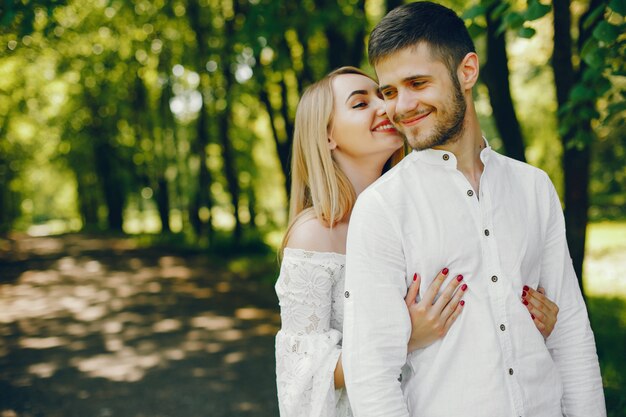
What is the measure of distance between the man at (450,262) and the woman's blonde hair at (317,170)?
0.66 meters

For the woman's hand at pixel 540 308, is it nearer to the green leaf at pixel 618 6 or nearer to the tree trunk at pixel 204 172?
the green leaf at pixel 618 6

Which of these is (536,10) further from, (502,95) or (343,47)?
(343,47)

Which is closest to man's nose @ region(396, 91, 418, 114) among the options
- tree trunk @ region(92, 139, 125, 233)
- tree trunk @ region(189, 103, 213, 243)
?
tree trunk @ region(189, 103, 213, 243)

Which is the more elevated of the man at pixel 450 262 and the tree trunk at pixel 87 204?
the tree trunk at pixel 87 204

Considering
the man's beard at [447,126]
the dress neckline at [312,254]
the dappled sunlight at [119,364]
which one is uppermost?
the man's beard at [447,126]

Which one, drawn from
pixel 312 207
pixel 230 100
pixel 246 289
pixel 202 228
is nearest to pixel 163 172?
pixel 202 228

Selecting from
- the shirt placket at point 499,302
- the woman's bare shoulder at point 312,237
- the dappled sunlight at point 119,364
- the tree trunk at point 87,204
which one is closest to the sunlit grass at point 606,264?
the dappled sunlight at point 119,364

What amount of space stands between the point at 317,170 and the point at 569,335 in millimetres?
1302

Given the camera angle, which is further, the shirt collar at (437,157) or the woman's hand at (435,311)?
the shirt collar at (437,157)

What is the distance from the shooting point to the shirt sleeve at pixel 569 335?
Result: 229 cm

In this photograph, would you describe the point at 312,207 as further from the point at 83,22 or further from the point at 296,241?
the point at 83,22

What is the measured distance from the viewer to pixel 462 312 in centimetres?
215

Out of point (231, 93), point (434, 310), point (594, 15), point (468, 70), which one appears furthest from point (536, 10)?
point (231, 93)

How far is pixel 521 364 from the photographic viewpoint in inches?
83.7
